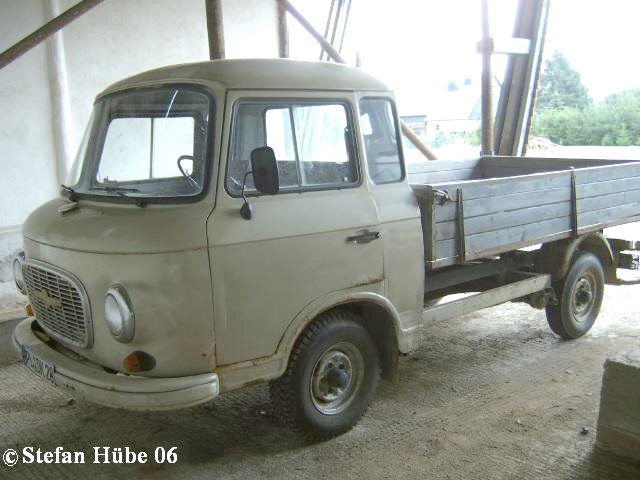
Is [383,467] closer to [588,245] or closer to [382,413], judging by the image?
[382,413]

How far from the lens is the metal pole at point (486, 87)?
26.9 ft

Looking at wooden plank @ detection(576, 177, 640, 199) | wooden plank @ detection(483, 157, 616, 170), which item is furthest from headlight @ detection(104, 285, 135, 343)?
wooden plank @ detection(483, 157, 616, 170)

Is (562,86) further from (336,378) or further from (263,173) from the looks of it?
(263,173)

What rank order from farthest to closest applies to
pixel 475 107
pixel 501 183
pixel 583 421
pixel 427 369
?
pixel 475 107 → pixel 427 369 → pixel 501 183 → pixel 583 421

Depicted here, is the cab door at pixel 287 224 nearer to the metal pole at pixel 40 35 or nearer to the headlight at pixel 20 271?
the headlight at pixel 20 271

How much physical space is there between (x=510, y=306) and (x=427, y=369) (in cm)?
217

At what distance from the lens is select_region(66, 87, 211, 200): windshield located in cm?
355

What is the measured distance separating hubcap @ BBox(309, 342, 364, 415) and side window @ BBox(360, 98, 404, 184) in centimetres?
110

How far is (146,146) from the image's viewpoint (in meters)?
3.82

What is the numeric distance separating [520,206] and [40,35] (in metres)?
4.22

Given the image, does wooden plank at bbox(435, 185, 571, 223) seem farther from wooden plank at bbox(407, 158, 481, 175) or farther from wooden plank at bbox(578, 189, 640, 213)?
wooden plank at bbox(407, 158, 481, 175)

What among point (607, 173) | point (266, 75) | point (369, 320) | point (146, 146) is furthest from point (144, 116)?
point (607, 173)

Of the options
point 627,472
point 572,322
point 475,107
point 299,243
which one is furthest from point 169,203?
point 475,107

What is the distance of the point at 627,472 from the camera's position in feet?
11.6
